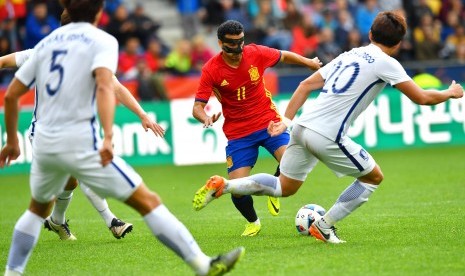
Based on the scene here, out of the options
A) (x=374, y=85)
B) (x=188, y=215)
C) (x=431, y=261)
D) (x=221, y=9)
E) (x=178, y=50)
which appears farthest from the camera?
(x=221, y=9)

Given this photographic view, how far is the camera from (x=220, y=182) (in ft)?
30.5

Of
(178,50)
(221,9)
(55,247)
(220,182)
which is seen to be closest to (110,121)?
(220,182)

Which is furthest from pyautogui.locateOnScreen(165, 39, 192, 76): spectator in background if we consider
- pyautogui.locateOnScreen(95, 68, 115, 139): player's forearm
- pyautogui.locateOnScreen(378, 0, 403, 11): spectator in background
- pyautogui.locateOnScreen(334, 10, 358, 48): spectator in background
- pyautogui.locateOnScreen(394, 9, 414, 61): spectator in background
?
pyautogui.locateOnScreen(95, 68, 115, 139): player's forearm

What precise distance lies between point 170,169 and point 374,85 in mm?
10796

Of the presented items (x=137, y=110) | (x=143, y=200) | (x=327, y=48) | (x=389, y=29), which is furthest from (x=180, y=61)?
(x=143, y=200)

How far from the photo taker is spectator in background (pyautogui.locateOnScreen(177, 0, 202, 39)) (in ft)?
84.6

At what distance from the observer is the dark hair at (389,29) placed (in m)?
9.10

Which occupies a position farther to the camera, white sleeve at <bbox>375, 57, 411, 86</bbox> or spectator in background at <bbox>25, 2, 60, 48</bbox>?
spectator in background at <bbox>25, 2, 60, 48</bbox>

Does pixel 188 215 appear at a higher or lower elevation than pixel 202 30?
higher

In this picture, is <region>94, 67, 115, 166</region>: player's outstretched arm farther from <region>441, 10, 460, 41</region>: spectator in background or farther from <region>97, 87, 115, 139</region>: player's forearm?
<region>441, 10, 460, 41</region>: spectator in background

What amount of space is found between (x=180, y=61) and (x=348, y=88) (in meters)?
15.1

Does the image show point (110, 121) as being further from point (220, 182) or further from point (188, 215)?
point (188, 215)

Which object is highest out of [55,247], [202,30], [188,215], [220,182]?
[220,182]

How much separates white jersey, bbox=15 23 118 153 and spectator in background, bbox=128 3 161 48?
17.1 metres
